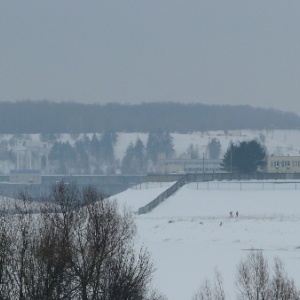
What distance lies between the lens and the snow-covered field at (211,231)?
3378cm

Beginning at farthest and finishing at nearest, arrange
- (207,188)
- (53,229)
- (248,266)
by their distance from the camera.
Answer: (207,188) < (248,266) < (53,229)

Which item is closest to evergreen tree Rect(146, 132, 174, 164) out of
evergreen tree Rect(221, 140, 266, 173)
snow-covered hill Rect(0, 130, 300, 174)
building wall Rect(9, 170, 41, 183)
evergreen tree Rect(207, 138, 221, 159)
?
snow-covered hill Rect(0, 130, 300, 174)

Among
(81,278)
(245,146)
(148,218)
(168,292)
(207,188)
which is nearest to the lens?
(81,278)

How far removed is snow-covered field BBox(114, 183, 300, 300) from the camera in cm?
3378

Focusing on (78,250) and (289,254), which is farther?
(289,254)

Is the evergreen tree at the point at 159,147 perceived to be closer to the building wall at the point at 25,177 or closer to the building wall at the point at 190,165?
the building wall at the point at 190,165

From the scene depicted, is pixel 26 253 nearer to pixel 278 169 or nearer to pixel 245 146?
pixel 245 146

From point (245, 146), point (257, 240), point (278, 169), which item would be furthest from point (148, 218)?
point (278, 169)

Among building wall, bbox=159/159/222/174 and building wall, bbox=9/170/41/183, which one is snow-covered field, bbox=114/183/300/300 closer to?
building wall, bbox=159/159/222/174

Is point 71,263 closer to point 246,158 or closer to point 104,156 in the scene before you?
point 246,158

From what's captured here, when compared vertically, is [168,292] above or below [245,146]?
below

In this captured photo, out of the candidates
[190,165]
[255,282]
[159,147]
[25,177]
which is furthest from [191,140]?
[255,282]

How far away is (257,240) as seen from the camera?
46.2 meters

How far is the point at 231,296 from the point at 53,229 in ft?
18.4
